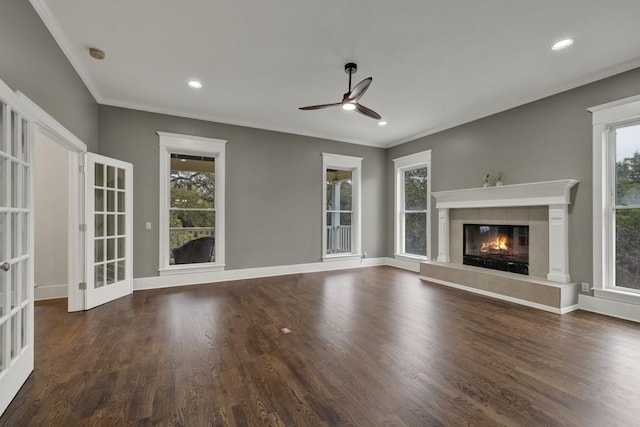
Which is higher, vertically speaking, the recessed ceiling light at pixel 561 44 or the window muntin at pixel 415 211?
the recessed ceiling light at pixel 561 44

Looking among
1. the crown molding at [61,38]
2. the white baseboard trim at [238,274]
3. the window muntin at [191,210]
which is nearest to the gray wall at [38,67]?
the crown molding at [61,38]

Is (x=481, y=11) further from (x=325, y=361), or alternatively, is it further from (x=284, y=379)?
(x=284, y=379)

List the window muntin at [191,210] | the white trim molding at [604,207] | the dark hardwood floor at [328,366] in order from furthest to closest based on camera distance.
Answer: the window muntin at [191,210], the white trim molding at [604,207], the dark hardwood floor at [328,366]

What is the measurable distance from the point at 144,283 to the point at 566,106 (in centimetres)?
696

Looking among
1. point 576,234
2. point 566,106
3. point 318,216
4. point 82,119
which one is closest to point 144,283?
point 82,119

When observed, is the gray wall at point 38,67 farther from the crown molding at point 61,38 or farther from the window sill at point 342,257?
the window sill at point 342,257

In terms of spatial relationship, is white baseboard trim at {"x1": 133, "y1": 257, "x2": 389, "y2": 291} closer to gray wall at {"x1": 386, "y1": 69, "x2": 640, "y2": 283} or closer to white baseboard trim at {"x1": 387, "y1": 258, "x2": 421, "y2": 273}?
white baseboard trim at {"x1": 387, "y1": 258, "x2": 421, "y2": 273}

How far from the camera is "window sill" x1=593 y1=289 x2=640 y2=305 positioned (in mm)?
3354

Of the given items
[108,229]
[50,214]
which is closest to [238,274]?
[108,229]

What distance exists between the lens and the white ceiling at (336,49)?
99.7 inches

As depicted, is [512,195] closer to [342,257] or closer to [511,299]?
[511,299]

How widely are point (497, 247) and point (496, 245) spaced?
4 cm

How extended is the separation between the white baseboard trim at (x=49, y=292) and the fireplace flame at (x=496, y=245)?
271 inches

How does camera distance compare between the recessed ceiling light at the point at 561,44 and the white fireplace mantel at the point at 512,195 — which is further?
the white fireplace mantel at the point at 512,195
